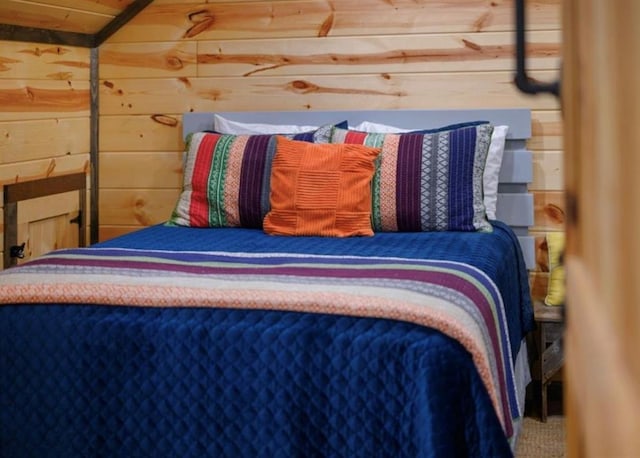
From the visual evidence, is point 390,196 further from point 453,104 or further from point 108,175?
point 108,175

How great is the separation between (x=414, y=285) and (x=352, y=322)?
0.24 metres

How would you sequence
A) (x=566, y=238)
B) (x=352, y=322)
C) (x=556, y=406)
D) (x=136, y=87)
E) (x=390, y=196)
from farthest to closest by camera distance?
(x=136, y=87)
(x=556, y=406)
(x=390, y=196)
(x=352, y=322)
(x=566, y=238)

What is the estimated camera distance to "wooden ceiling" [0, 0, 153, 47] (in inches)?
131

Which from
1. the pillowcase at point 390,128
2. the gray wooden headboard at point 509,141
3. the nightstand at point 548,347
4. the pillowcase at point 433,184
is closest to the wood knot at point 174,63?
the gray wooden headboard at point 509,141

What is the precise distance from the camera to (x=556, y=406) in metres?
3.44

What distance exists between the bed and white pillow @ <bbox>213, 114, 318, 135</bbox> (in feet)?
3.74

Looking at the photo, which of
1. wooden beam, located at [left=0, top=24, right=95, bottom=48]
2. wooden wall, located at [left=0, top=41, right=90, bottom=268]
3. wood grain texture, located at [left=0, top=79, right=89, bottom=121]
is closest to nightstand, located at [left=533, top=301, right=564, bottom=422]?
A: wooden wall, located at [left=0, top=41, right=90, bottom=268]

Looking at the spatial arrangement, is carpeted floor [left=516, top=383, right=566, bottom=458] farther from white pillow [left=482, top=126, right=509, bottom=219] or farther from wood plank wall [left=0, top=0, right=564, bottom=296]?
white pillow [left=482, top=126, right=509, bottom=219]

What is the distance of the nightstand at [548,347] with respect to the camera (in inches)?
127

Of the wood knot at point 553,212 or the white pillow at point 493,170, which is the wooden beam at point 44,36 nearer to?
the white pillow at point 493,170

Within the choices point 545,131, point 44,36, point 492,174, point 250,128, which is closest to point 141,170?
point 250,128

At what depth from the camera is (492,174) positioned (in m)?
3.37

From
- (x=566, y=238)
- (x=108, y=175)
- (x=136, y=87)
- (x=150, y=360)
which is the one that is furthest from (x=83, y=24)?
(x=566, y=238)

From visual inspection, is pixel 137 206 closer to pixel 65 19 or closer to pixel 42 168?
pixel 42 168
